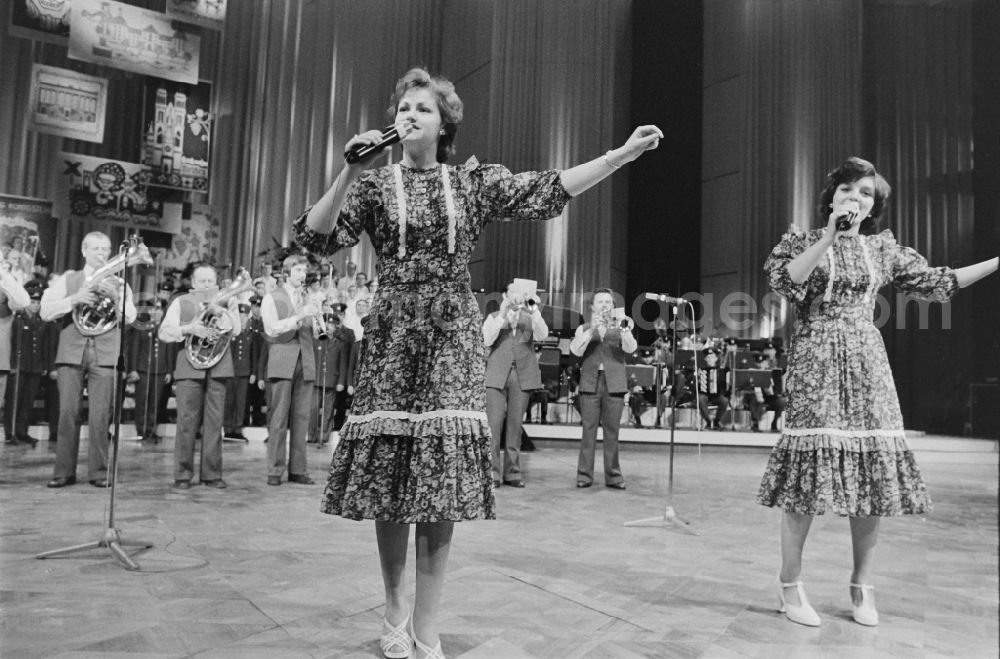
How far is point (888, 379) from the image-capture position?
8.46ft

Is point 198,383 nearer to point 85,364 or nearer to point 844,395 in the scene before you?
point 85,364

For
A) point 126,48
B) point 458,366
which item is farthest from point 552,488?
point 126,48

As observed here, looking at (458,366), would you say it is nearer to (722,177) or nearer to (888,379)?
(888,379)

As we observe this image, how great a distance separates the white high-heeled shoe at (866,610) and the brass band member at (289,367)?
3.87 m

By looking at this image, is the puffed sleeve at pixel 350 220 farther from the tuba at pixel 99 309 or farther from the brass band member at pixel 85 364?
the brass band member at pixel 85 364

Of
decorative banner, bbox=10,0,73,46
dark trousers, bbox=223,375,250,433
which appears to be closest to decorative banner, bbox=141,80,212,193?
decorative banner, bbox=10,0,73,46

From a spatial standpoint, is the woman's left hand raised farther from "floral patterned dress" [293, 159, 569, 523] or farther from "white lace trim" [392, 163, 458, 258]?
"white lace trim" [392, 163, 458, 258]

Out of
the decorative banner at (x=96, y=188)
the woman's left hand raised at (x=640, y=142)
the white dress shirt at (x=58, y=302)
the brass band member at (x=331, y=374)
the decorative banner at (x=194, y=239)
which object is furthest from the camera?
the decorative banner at (x=194, y=239)

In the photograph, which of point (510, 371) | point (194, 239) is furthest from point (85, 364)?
point (194, 239)

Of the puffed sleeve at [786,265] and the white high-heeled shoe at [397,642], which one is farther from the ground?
the puffed sleeve at [786,265]

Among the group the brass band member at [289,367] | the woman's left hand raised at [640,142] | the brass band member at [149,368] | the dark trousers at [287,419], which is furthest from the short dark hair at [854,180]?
the brass band member at [149,368]

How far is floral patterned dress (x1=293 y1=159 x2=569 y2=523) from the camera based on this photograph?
1883 mm

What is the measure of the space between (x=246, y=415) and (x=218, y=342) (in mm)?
4743

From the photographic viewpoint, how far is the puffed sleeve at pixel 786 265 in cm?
259
